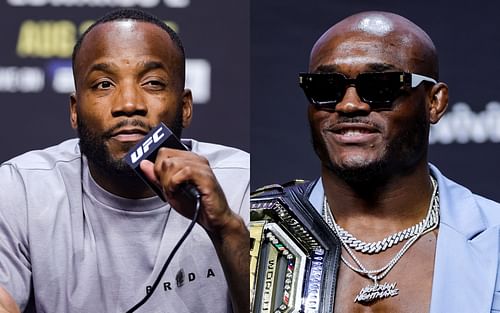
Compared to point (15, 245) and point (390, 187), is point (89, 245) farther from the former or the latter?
point (390, 187)

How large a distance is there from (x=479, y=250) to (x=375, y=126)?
0.92 ft

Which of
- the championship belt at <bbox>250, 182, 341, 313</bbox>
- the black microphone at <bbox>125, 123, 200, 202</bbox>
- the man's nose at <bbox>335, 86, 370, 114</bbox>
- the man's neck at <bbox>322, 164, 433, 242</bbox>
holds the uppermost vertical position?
the man's nose at <bbox>335, 86, 370, 114</bbox>

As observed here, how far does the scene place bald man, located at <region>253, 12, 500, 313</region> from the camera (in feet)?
4.67

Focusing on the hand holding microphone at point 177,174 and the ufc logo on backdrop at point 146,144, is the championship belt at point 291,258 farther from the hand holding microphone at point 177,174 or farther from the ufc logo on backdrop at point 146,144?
the ufc logo on backdrop at point 146,144

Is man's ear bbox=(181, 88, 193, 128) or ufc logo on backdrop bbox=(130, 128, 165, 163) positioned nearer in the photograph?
ufc logo on backdrop bbox=(130, 128, 165, 163)

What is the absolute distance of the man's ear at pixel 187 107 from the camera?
1.48m

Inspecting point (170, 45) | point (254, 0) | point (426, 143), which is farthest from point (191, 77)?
point (426, 143)

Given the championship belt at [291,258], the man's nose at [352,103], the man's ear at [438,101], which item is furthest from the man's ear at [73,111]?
the man's ear at [438,101]

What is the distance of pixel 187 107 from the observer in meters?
1.48

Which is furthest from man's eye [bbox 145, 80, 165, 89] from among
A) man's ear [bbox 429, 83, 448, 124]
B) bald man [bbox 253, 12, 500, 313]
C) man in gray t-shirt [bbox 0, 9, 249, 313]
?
man's ear [bbox 429, 83, 448, 124]

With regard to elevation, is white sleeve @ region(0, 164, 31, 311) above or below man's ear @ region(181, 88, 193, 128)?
below

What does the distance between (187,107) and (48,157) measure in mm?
257

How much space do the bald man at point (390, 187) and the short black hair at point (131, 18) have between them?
237mm

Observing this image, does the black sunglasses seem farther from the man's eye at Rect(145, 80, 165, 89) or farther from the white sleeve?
the white sleeve
